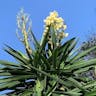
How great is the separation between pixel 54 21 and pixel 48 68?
969mm

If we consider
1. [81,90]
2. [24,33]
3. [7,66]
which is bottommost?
[81,90]

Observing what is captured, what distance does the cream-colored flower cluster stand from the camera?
30.7ft

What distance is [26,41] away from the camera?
8.98m

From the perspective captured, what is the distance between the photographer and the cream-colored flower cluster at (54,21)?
937 cm

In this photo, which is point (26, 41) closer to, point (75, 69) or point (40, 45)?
point (40, 45)

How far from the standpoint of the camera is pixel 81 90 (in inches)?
340

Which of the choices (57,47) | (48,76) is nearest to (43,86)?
(48,76)

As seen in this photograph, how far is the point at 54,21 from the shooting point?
9445 mm

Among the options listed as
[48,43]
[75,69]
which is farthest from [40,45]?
[75,69]

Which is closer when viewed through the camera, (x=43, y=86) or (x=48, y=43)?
(x=43, y=86)

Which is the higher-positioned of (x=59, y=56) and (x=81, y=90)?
(x=59, y=56)

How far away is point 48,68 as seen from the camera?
9.13 m

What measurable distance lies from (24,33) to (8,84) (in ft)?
3.30

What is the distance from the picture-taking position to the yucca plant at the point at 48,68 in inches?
347
